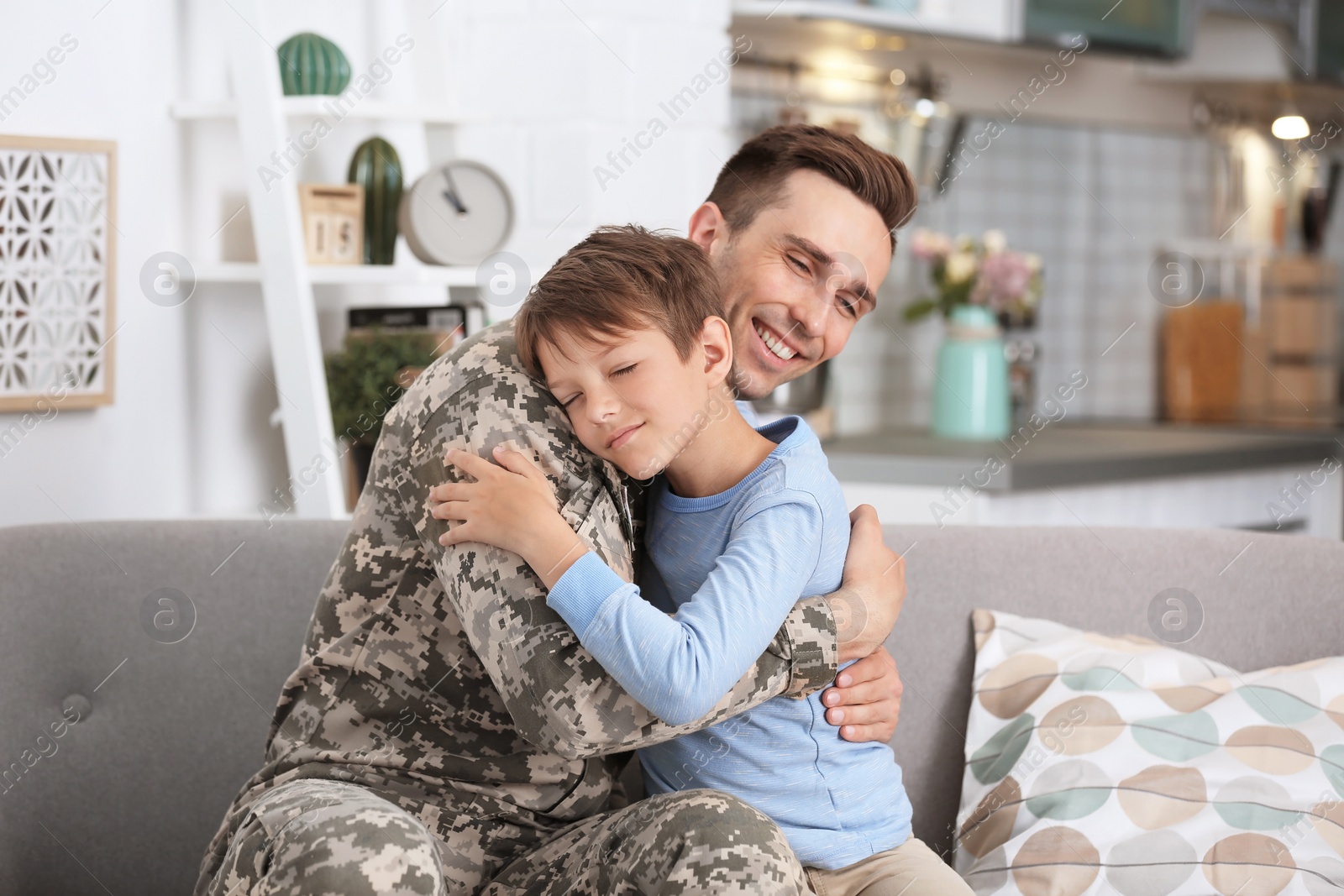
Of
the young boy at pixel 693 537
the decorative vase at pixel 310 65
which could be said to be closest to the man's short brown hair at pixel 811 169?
the young boy at pixel 693 537

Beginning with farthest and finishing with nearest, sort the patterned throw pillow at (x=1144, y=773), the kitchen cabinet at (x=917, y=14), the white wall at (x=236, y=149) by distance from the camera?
1. the kitchen cabinet at (x=917, y=14)
2. the white wall at (x=236, y=149)
3. the patterned throw pillow at (x=1144, y=773)

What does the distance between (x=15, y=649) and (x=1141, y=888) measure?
132 cm

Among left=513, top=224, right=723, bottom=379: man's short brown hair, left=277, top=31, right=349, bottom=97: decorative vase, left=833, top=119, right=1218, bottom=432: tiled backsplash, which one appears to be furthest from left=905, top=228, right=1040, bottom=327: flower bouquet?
left=513, top=224, right=723, bottom=379: man's short brown hair

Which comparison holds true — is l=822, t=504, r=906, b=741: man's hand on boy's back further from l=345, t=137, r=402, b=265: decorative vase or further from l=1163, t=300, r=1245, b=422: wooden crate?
l=1163, t=300, r=1245, b=422: wooden crate

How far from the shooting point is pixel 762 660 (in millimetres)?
1165

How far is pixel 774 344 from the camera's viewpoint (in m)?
1.49

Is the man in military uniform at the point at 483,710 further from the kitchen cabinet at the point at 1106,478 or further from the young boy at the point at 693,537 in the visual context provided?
the kitchen cabinet at the point at 1106,478

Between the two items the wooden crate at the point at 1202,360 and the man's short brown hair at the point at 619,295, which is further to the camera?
the wooden crate at the point at 1202,360

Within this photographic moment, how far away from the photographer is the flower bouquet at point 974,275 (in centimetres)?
327

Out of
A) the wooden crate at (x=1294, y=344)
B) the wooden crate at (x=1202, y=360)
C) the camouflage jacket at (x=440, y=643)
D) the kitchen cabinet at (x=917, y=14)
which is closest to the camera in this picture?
the camouflage jacket at (x=440, y=643)

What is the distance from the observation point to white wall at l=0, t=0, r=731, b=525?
1999 mm

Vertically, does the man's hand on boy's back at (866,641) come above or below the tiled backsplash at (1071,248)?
below

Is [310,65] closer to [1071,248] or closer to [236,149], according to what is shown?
[236,149]

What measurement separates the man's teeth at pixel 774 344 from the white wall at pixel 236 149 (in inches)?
40.0
